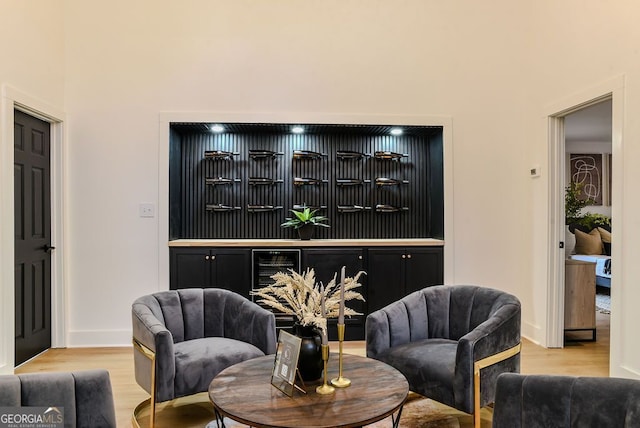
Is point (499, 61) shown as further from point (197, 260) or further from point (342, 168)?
point (197, 260)

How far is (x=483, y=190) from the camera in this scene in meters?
4.39

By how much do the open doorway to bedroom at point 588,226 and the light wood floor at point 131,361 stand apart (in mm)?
263

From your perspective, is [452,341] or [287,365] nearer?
[287,365]

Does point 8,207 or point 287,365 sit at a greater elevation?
point 8,207

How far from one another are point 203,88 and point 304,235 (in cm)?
177

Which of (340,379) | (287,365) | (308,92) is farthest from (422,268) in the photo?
(287,365)

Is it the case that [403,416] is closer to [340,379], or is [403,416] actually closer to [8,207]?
[340,379]

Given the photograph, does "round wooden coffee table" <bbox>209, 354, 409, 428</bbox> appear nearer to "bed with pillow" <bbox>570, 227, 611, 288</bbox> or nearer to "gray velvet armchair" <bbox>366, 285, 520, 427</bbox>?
"gray velvet armchair" <bbox>366, 285, 520, 427</bbox>

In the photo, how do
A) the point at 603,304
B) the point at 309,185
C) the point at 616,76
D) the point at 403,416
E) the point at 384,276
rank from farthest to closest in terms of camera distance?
the point at 603,304, the point at 309,185, the point at 384,276, the point at 616,76, the point at 403,416

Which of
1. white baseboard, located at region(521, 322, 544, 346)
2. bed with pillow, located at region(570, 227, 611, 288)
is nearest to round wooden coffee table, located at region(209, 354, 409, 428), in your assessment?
white baseboard, located at region(521, 322, 544, 346)

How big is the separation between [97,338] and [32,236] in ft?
3.66

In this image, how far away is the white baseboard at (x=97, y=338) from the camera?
4012 mm

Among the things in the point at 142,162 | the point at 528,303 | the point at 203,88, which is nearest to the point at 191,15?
the point at 203,88

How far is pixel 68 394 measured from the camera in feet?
4.63
